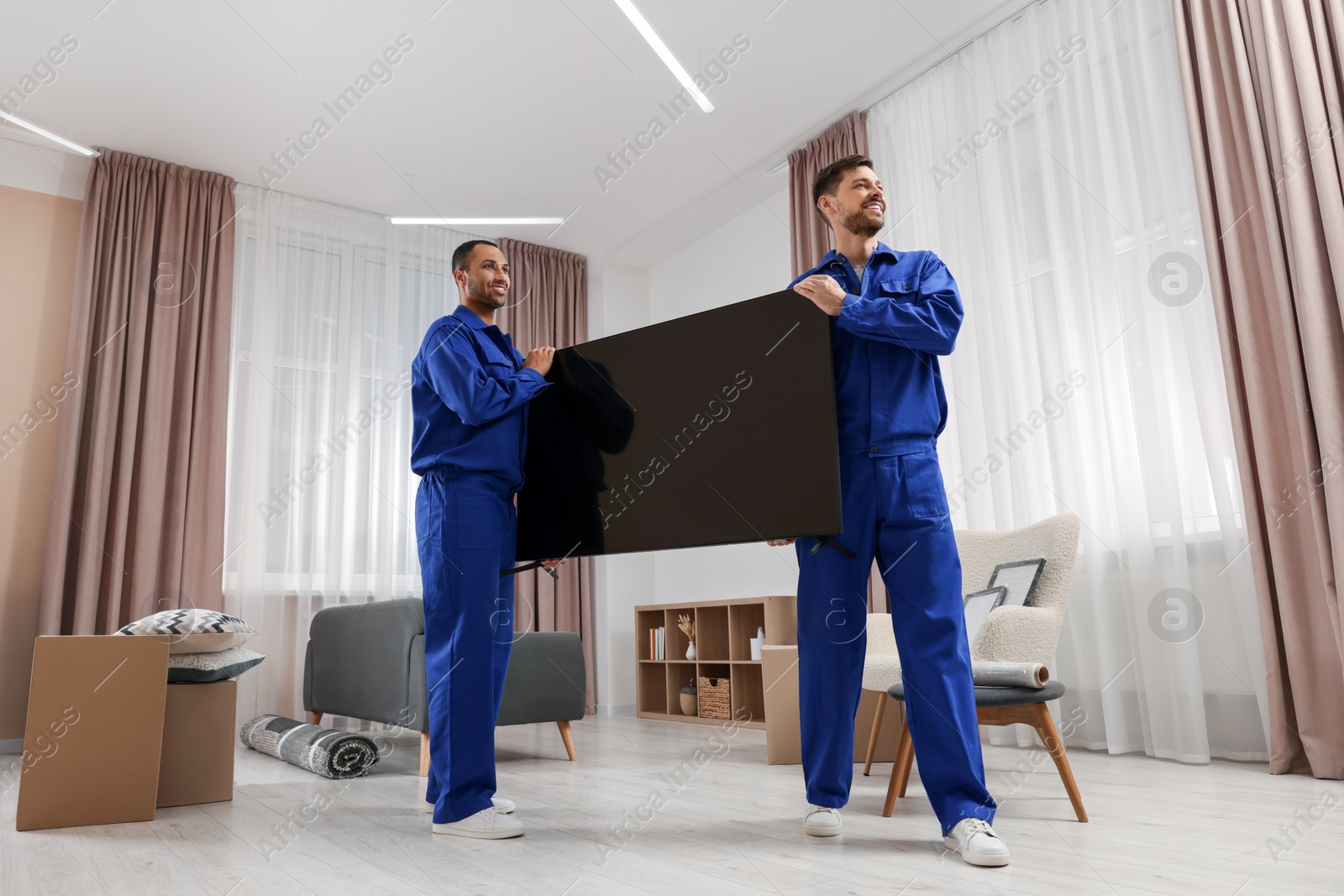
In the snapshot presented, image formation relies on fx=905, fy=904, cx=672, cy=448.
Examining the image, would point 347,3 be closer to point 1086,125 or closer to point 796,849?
point 1086,125

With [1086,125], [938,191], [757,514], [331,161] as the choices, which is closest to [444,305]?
[331,161]

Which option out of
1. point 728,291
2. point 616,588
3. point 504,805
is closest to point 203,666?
point 504,805

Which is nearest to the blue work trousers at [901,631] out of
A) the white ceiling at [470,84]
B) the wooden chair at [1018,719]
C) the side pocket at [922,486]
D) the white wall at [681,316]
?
the side pocket at [922,486]

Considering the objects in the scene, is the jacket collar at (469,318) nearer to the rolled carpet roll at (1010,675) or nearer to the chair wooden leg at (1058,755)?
the rolled carpet roll at (1010,675)

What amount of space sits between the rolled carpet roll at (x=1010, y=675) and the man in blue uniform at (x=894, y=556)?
36cm

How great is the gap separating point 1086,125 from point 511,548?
115 inches

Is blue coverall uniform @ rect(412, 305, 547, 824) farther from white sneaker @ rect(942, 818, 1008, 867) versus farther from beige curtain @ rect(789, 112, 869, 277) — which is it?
beige curtain @ rect(789, 112, 869, 277)

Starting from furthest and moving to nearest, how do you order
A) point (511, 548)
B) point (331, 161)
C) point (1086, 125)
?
point (331, 161) → point (1086, 125) → point (511, 548)

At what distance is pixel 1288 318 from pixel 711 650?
10.9 ft

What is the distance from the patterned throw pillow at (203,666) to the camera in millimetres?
2602

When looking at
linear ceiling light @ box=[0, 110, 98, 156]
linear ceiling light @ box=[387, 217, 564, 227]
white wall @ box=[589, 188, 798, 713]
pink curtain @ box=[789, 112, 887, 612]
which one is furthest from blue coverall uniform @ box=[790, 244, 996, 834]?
linear ceiling light @ box=[0, 110, 98, 156]

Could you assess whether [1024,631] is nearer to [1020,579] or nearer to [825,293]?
[1020,579]

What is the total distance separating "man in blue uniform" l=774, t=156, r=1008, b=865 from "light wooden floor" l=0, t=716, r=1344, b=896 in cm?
18

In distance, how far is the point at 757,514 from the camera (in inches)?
76.7
